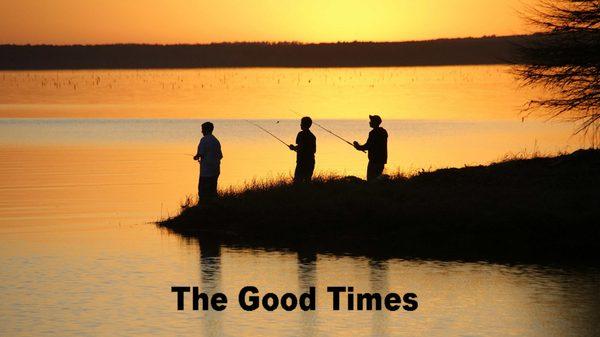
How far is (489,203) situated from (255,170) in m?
16.3

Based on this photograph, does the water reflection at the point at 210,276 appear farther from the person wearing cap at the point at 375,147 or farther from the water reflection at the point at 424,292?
the person wearing cap at the point at 375,147

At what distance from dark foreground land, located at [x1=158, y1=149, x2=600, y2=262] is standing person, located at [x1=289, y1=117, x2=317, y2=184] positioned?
30cm

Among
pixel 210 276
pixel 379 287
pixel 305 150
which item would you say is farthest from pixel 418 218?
pixel 210 276

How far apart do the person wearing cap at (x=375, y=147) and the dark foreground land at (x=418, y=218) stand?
35 cm

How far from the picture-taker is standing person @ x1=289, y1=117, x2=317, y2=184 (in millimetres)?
23328

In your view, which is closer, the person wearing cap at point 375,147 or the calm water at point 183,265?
the calm water at point 183,265

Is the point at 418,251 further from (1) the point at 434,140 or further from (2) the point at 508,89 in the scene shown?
(2) the point at 508,89

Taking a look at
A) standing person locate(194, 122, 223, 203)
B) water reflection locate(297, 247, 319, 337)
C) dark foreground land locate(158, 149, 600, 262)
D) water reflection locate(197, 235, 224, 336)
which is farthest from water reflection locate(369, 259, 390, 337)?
standing person locate(194, 122, 223, 203)

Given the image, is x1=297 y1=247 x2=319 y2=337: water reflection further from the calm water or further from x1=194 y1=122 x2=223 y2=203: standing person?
x1=194 y1=122 x2=223 y2=203: standing person

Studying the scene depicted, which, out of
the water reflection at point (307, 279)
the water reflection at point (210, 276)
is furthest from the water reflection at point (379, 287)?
the water reflection at point (210, 276)

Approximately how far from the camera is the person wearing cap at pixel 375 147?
923 inches

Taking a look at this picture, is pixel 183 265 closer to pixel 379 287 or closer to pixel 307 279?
pixel 307 279

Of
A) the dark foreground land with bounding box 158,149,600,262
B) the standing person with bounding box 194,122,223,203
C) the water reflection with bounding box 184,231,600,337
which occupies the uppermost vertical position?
the standing person with bounding box 194,122,223,203

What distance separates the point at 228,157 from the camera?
4269 centimetres
